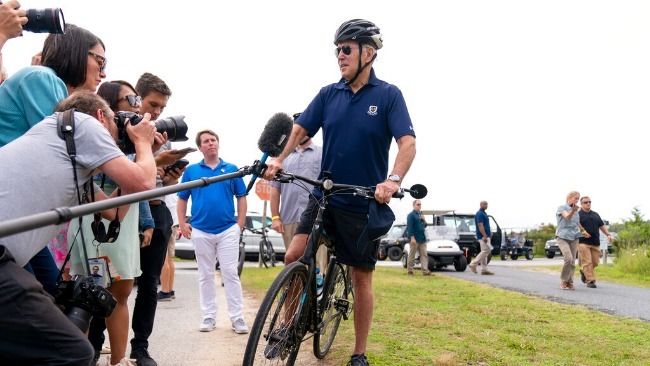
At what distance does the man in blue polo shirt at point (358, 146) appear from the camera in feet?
13.6

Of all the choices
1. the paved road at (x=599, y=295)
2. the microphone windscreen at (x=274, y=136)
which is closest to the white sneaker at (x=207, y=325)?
the microphone windscreen at (x=274, y=136)

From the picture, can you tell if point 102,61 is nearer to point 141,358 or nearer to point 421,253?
point 141,358

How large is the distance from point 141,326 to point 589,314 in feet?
19.4

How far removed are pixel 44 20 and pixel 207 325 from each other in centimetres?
382

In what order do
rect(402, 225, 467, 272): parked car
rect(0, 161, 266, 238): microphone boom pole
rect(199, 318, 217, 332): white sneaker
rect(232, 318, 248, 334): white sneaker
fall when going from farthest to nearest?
rect(402, 225, 467, 272): parked car < rect(199, 318, 217, 332): white sneaker < rect(232, 318, 248, 334): white sneaker < rect(0, 161, 266, 238): microphone boom pole

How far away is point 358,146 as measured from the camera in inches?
166

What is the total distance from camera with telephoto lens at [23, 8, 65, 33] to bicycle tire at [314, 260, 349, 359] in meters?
2.25

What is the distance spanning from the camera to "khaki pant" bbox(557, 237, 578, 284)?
12.3m

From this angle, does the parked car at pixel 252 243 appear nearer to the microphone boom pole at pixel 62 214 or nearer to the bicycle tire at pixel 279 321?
the bicycle tire at pixel 279 321

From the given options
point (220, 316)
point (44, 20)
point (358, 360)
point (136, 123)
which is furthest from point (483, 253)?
point (44, 20)

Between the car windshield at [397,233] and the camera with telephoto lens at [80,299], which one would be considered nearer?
the camera with telephoto lens at [80,299]

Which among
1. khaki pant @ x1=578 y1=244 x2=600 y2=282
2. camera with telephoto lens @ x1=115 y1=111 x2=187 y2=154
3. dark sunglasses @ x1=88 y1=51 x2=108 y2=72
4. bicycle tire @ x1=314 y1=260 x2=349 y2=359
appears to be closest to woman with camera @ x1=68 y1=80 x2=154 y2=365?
dark sunglasses @ x1=88 y1=51 x2=108 y2=72

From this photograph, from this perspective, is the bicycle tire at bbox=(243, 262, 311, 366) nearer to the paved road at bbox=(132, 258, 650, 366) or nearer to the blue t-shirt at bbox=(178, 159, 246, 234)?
the paved road at bbox=(132, 258, 650, 366)

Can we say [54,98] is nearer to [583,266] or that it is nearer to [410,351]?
[410,351]
